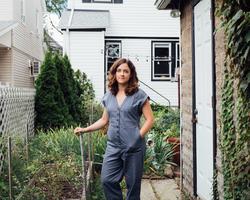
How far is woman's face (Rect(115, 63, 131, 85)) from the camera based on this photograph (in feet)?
15.7

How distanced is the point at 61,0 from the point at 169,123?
32221mm

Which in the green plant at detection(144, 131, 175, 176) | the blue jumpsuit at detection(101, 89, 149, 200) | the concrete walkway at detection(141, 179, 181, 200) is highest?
the blue jumpsuit at detection(101, 89, 149, 200)

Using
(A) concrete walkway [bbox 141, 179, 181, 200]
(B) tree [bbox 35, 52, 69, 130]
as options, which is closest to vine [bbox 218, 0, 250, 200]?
(A) concrete walkway [bbox 141, 179, 181, 200]

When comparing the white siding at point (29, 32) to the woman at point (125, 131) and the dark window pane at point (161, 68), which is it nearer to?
the dark window pane at point (161, 68)

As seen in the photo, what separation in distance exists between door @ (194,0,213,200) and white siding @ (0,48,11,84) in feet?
43.9

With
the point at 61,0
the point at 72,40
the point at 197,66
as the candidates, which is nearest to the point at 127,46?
the point at 72,40

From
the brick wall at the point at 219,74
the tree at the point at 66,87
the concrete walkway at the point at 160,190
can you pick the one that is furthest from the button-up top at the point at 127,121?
the tree at the point at 66,87

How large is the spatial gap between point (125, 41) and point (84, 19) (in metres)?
2.07

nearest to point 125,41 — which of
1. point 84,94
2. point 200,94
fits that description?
point 84,94

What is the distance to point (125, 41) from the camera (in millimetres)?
20516

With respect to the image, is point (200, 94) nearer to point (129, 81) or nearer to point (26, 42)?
point (129, 81)

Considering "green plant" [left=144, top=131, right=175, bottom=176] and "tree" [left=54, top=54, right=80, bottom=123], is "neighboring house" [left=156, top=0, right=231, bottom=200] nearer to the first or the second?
"green plant" [left=144, top=131, right=175, bottom=176]

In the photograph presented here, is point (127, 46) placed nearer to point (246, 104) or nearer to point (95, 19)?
point (95, 19)

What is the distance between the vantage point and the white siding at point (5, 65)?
59.5 ft
